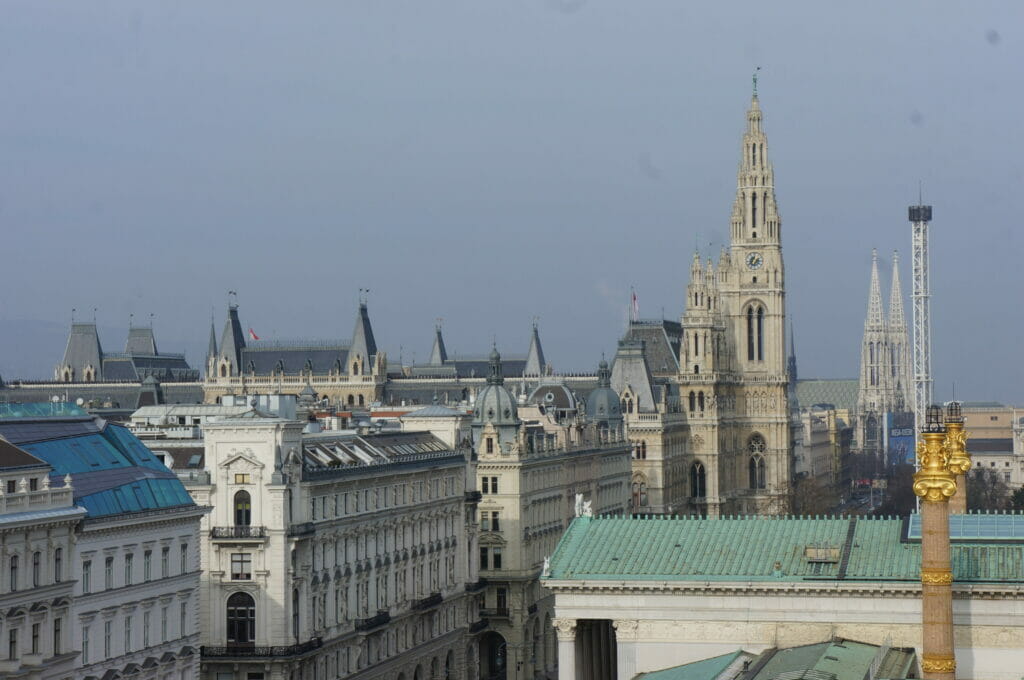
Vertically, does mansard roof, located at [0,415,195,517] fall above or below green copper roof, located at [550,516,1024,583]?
above

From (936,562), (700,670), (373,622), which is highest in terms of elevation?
(936,562)

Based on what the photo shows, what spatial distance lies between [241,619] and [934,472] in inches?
1680

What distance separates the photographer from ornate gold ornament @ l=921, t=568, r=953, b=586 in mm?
66938

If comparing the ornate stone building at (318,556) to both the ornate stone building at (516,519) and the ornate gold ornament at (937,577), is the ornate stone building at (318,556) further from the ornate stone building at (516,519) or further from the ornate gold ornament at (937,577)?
the ornate gold ornament at (937,577)

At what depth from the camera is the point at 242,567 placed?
9831 centimetres

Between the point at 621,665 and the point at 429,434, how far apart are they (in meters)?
55.7

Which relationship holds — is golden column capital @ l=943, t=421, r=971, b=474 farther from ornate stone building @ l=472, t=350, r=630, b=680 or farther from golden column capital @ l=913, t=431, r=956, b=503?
ornate stone building @ l=472, t=350, r=630, b=680

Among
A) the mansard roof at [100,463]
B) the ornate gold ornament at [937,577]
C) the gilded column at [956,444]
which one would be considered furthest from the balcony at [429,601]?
the ornate gold ornament at [937,577]

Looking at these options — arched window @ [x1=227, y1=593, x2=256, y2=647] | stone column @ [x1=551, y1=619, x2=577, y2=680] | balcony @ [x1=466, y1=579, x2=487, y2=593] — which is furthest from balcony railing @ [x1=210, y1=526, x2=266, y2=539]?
balcony @ [x1=466, y1=579, x2=487, y2=593]

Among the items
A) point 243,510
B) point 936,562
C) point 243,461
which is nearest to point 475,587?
point 243,510

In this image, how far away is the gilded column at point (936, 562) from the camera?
65.7 metres

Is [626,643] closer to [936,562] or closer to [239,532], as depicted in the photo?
[936,562]

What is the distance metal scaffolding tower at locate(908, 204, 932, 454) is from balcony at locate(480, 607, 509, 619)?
146 feet

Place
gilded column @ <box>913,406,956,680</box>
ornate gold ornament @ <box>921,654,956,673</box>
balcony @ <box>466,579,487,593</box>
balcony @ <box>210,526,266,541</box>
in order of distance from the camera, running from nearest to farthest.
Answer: gilded column @ <box>913,406,956,680</box> < ornate gold ornament @ <box>921,654,956,673</box> < balcony @ <box>210,526,266,541</box> < balcony @ <box>466,579,487,593</box>
